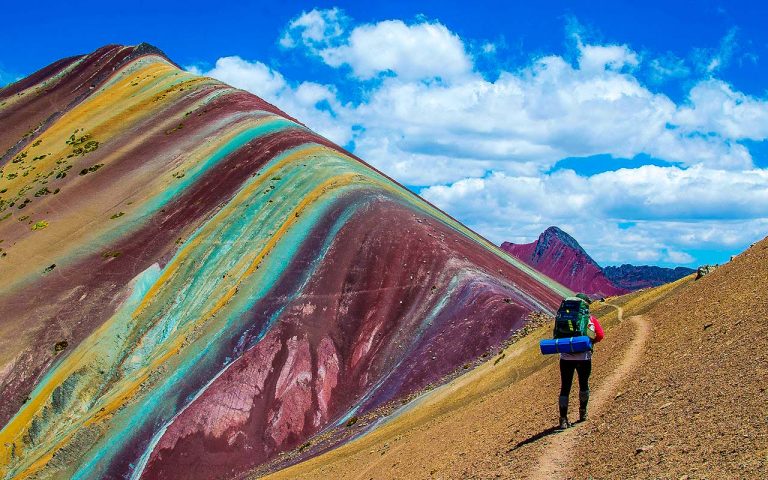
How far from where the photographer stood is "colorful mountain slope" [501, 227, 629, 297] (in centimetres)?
10562

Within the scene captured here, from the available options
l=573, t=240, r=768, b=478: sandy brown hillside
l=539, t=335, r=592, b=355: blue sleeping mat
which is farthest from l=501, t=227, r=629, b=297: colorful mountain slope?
l=539, t=335, r=592, b=355: blue sleeping mat

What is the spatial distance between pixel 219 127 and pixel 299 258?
1095 inches

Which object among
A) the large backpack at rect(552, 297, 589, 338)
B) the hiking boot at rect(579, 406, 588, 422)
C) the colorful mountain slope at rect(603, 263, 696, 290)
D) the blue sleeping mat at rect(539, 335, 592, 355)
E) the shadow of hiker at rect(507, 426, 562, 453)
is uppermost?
the colorful mountain slope at rect(603, 263, 696, 290)

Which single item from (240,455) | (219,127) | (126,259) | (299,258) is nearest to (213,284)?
(299,258)

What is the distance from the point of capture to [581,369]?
14.0 meters

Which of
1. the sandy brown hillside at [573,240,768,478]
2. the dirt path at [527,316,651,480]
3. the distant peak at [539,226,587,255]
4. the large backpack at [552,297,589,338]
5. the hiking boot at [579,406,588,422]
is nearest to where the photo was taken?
the sandy brown hillside at [573,240,768,478]

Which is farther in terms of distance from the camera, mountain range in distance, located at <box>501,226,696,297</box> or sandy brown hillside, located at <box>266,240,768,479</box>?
mountain range in distance, located at <box>501,226,696,297</box>

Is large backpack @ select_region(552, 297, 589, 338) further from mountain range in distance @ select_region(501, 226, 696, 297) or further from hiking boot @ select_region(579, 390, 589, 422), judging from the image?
mountain range in distance @ select_region(501, 226, 696, 297)

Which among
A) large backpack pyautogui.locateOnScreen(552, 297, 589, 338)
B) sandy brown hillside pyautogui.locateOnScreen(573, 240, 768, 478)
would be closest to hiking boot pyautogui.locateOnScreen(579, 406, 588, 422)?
sandy brown hillside pyautogui.locateOnScreen(573, 240, 768, 478)

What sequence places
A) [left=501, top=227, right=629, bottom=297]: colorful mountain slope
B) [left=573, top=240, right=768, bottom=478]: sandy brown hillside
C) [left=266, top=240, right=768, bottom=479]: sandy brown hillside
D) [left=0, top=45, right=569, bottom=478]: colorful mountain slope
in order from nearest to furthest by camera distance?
[left=573, top=240, right=768, bottom=478]: sandy brown hillside, [left=266, top=240, right=768, bottom=479]: sandy brown hillside, [left=0, top=45, right=569, bottom=478]: colorful mountain slope, [left=501, top=227, right=629, bottom=297]: colorful mountain slope

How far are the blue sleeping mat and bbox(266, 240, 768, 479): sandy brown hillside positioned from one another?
1.42 metres

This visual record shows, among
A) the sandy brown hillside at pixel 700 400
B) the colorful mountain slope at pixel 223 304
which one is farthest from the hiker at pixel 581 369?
the colorful mountain slope at pixel 223 304

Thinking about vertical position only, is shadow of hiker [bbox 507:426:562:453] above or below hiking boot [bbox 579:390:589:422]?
below

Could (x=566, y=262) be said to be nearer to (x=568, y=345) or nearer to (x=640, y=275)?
(x=640, y=275)
